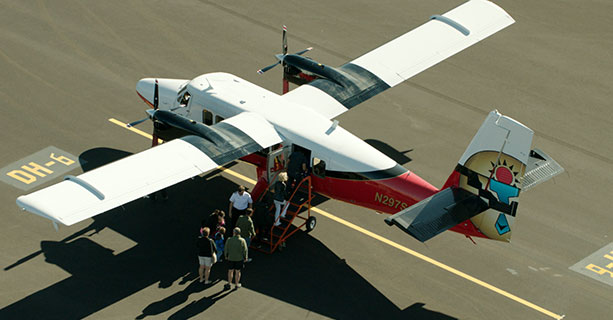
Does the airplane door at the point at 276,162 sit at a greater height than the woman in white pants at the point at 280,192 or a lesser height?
greater

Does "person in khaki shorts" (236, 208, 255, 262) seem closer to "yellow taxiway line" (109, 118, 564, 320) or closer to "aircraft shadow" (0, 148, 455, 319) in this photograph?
"aircraft shadow" (0, 148, 455, 319)

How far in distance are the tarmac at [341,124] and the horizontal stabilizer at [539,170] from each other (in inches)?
159

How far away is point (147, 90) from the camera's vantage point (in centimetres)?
3503

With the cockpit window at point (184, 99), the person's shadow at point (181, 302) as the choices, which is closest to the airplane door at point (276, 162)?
the cockpit window at point (184, 99)

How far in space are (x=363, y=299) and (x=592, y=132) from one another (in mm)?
15536

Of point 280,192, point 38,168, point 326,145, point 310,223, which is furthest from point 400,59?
point 38,168

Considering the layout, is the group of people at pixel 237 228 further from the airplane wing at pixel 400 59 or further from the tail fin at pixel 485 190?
the tail fin at pixel 485 190

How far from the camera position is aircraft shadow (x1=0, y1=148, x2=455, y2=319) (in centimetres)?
2711

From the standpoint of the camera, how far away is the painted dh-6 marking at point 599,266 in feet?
96.5

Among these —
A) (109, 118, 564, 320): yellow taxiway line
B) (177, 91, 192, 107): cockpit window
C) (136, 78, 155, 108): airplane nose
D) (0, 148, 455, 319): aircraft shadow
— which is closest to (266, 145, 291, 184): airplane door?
(0, 148, 455, 319): aircraft shadow

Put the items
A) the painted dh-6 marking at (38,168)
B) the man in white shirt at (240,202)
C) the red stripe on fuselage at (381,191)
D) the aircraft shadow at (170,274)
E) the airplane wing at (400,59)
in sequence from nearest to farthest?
the aircraft shadow at (170,274), the red stripe on fuselage at (381,191), the man in white shirt at (240,202), the painted dh-6 marking at (38,168), the airplane wing at (400,59)

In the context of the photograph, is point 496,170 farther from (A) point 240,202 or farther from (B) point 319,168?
(A) point 240,202

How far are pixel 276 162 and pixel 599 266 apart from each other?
38.4 feet

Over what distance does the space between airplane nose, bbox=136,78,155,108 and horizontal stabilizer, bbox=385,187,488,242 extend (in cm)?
1330
